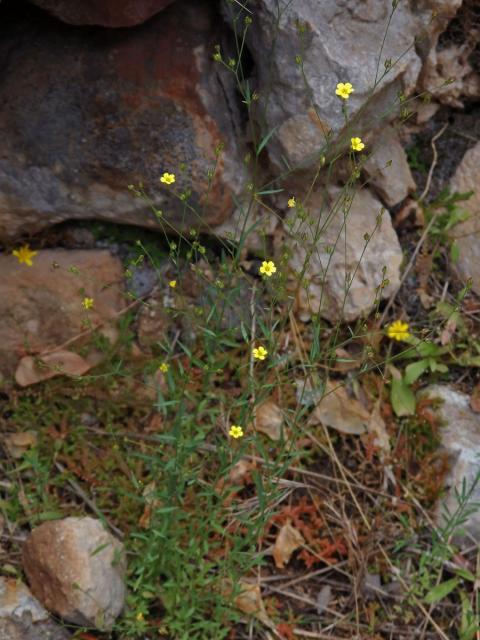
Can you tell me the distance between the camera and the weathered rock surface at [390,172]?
3.73m

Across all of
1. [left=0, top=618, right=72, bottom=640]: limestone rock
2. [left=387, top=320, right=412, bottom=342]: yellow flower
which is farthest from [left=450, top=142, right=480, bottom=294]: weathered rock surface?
[left=0, top=618, right=72, bottom=640]: limestone rock

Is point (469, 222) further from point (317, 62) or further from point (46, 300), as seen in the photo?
point (46, 300)

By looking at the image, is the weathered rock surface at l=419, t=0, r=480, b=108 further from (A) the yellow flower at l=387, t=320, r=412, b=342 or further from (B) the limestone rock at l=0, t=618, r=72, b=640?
(B) the limestone rock at l=0, t=618, r=72, b=640

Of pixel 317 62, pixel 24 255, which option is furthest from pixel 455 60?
pixel 24 255

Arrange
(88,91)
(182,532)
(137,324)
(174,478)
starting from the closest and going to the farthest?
(174,478) → (182,532) → (88,91) → (137,324)

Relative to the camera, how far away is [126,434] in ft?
11.2

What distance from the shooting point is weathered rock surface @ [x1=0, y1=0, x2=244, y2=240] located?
3324 mm

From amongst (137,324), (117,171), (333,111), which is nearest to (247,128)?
(333,111)

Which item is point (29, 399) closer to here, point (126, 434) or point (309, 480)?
point (126, 434)

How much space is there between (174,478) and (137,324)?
1020 millimetres

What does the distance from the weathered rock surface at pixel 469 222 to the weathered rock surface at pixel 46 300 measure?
5.64 feet

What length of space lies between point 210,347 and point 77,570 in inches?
37.7

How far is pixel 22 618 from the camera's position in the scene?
2877 millimetres

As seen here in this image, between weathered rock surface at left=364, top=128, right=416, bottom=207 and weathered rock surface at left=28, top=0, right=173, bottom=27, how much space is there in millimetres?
1234
